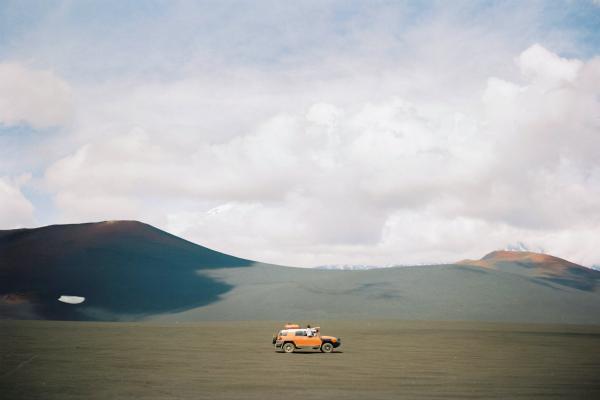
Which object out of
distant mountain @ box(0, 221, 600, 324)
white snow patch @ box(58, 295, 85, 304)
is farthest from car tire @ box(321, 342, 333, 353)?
white snow patch @ box(58, 295, 85, 304)

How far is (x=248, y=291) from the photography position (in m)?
165

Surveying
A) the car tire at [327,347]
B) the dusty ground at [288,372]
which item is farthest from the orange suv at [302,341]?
the dusty ground at [288,372]

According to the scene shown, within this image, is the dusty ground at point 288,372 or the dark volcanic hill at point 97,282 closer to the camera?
the dusty ground at point 288,372

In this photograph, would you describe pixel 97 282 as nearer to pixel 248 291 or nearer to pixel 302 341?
pixel 248 291

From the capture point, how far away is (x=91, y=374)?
32.8 metres

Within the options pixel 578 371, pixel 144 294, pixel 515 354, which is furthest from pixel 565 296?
pixel 578 371

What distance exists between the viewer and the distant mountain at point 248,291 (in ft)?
465

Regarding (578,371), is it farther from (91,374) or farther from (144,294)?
(144,294)

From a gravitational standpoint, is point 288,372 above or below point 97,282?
below

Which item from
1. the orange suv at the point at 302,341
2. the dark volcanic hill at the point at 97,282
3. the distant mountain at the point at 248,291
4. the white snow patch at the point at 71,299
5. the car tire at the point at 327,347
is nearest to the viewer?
the orange suv at the point at 302,341

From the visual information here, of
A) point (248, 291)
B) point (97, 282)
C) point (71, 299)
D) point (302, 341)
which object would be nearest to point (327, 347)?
point (302, 341)

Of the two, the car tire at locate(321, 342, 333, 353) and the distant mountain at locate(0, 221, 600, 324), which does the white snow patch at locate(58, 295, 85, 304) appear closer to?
the distant mountain at locate(0, 221, 600, 324)

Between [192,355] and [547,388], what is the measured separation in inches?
1008

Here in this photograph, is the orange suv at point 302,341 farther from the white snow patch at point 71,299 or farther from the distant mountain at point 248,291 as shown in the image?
the white snow patch at point 71,299
